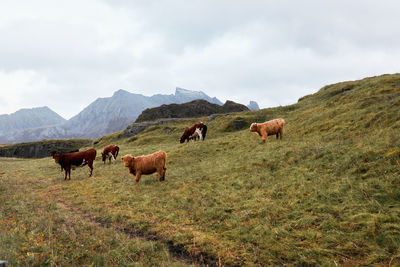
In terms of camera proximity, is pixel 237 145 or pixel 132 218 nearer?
pixel 132 218

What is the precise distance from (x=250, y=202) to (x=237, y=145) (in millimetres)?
13049

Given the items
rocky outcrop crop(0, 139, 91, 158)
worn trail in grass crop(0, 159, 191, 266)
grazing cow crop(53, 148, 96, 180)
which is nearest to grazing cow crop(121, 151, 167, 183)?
worn trail in grass crop(0, 159, 191, 266)

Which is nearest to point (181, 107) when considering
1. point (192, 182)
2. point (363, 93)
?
point (363, 93)

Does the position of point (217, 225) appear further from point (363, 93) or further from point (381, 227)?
point (363, 93)

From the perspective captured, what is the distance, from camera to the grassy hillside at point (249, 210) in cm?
605

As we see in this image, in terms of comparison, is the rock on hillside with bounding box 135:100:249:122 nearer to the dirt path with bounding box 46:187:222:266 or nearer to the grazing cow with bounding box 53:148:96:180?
the grazing cow with bounding box 53:148:96:180

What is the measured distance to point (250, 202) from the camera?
9688 millimetres

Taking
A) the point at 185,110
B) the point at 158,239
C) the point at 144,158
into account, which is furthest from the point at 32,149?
the point at 158,239

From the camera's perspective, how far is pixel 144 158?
50.7 feet

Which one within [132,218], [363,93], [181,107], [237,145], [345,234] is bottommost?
[132,218]

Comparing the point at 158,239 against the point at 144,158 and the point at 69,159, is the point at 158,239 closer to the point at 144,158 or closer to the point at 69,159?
the point at 144,158

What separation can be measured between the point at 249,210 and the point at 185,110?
129 m

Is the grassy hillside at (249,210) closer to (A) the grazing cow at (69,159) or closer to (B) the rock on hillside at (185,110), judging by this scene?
(A) the grazing cow at (69,159)

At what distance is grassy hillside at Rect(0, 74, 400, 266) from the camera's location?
605 cm
